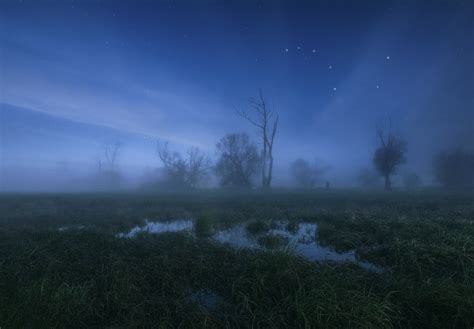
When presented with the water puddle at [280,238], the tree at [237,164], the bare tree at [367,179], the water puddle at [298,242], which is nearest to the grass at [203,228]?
the water puddle at [280,238]

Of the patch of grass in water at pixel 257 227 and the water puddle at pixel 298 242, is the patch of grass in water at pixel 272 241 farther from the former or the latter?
the patch of grass in water at pixel 257 227

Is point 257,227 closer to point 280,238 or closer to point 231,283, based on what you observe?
point 280,238

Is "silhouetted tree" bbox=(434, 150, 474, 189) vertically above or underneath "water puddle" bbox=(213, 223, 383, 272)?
above

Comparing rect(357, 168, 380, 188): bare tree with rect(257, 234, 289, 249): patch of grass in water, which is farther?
rect(357, 168, 380, 188): bare tree

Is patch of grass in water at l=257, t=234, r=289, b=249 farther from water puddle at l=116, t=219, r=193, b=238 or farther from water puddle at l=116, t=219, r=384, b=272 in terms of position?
water puddle at l=116, t=219, r=193, b=238

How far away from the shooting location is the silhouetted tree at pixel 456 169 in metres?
45.6

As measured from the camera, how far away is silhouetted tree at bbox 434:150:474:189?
45641mm

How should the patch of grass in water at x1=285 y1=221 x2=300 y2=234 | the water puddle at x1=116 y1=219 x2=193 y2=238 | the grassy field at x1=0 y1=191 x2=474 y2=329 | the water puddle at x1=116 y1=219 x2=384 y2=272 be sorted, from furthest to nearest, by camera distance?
1. the water puddle at x1=116 y1=219 x2=193 y2=238
2. the patch of grass in water at x1=285 y1=221 x2=300 y2=234
3. the water puddle at x1=116 y1=219 x2=384 y2=272
4. the grassy field at x1=0 y1=191 x2=474 y2=329

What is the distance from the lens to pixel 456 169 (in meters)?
46.2

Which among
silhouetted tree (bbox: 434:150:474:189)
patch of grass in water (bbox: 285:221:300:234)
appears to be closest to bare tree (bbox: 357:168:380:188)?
silhouetted tree (bbox: 434:150:474:189)

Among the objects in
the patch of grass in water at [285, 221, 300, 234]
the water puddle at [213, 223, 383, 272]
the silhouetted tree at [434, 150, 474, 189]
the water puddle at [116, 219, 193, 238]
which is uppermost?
the silhouetted tree at [434, 150, 474, 189]

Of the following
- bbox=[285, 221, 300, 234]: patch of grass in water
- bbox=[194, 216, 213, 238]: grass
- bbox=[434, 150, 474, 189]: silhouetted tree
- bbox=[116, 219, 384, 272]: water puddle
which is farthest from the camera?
bbox=[434, 150, 474, 189]: silhouetted tree

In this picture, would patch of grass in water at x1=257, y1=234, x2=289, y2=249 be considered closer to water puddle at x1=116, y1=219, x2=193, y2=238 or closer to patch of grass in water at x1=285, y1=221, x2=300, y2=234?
patch of grass in water at x1=285, y1=221, x2=300, y2=234

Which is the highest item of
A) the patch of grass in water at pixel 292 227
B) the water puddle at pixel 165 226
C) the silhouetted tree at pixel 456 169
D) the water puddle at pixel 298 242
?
the silhouetted tree at pixel 456 169
